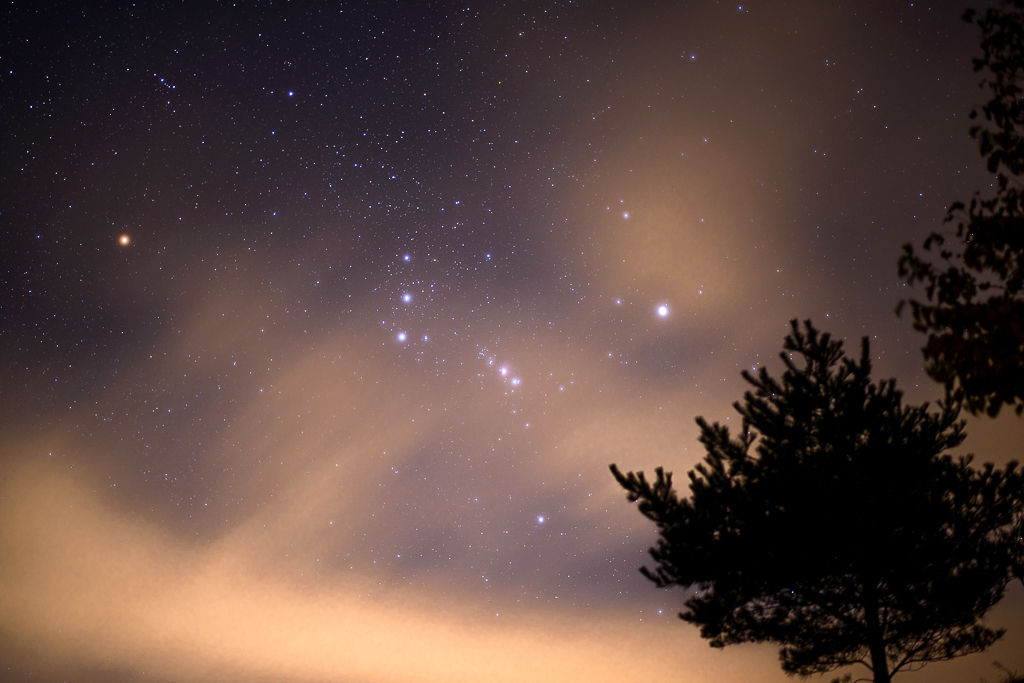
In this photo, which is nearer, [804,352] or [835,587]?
[835,587]

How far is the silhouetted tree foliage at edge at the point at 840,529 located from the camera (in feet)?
35.1

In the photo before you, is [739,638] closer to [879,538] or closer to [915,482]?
[879,538]

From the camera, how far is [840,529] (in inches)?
420

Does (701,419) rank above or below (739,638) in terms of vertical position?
above

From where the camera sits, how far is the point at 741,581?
10961 millimetres

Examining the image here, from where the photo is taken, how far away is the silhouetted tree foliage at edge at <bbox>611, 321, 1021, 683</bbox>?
35.1 ft

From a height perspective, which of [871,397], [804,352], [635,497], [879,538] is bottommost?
[879,538]

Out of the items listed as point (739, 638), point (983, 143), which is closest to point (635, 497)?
point (739, 638)

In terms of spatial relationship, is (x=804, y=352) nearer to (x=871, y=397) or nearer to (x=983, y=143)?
(x=871, y=397)

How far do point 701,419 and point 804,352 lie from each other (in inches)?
111

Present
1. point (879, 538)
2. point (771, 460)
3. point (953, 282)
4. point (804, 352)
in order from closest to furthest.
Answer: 1. point (953, 282)
2. point (879, 538)
3. point (771, 460)
4. point (804, 352)

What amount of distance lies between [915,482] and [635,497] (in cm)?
577

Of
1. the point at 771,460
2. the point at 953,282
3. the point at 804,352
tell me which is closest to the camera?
the point at 953,282

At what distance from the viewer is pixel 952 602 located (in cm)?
1090
